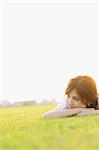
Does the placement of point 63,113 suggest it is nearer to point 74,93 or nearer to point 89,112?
point 89,112

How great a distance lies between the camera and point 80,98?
810cm

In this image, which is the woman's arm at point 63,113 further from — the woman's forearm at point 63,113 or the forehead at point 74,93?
the forehead at point 74,93

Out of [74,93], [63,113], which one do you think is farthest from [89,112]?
[74,93]

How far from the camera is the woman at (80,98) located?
780 cm

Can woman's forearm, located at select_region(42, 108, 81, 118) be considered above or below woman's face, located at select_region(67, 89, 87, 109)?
below

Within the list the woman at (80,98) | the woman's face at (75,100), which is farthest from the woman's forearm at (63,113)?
the woman's face at (75,100)

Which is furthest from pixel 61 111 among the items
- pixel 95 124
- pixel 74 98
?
pixel 95 124

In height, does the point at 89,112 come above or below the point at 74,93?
below

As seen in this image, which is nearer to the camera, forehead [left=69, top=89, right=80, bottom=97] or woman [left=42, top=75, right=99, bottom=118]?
woman [left=42, top=75, right=99, bottom=118]

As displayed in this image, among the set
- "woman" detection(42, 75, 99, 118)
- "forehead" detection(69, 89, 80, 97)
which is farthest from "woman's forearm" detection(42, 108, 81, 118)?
"forehead" detection(69, 89, 80, 97)

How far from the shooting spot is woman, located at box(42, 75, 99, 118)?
780 cm

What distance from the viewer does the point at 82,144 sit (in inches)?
158

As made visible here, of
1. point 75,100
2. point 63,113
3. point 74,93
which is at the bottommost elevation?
point 63,113

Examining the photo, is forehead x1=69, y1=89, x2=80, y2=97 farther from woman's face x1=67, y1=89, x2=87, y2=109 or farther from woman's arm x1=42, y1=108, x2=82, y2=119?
woman's arm x1=42, y1=108, x2=82, y2=119
